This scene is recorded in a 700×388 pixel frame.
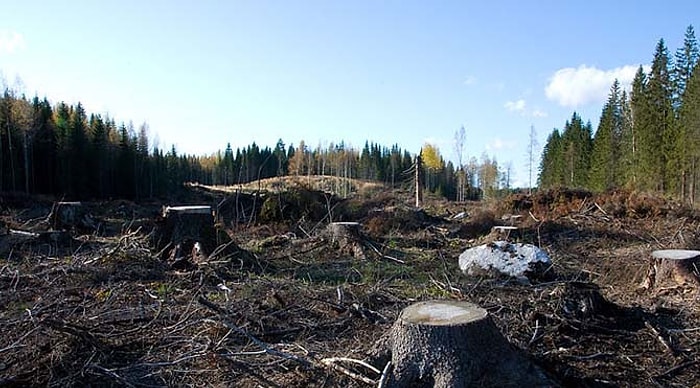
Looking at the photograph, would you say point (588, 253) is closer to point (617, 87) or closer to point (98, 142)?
point (617, 87)

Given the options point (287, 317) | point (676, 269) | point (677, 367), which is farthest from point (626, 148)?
point (287, 317)

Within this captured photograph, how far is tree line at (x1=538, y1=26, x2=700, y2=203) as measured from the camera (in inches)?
1136

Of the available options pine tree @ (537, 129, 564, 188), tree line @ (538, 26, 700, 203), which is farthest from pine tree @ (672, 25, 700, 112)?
pine tree @ (537, 129, 564, 188)

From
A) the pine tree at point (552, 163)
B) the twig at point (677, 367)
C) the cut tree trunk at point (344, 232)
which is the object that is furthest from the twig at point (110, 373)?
the pine tree at point (552, 163)

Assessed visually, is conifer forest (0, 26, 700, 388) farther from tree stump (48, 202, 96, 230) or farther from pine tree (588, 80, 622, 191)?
pine tree (588, 80, 622, 191)

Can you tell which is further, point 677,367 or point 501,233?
point 501,233

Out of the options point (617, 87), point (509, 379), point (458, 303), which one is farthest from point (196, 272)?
point (617, 87)

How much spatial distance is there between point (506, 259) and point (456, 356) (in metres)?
4.97

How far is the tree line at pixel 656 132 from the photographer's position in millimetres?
28844

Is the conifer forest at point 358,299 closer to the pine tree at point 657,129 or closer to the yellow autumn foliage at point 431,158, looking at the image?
the pine tree at point 657,129

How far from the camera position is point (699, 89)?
2769cm

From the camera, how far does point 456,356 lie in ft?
9.49

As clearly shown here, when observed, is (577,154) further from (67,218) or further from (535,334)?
(535,334)

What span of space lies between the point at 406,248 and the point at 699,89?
84.0ft
